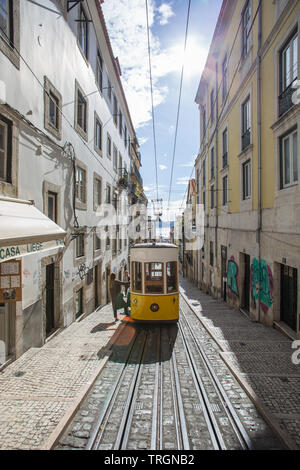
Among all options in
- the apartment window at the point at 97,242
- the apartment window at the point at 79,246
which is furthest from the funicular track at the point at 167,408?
the apartment window at the point at 97,242

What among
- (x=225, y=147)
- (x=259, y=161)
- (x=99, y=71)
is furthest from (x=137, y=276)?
(x=99, y=71)

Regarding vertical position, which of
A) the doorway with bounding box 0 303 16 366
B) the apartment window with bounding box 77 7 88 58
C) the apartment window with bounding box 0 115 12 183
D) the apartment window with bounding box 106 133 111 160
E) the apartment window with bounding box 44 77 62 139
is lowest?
the doorway with bounding box 0 303 16 366

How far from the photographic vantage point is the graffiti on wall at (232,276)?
13.4 m

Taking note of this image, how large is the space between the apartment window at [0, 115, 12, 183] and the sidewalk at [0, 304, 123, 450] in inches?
156

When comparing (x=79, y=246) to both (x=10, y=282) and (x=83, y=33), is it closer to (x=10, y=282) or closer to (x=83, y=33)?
(x=10, y=282)

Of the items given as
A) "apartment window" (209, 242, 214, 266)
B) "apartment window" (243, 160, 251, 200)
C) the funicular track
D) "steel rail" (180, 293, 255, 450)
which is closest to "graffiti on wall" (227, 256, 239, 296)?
"apartment window" (243, 160, 251, 200)

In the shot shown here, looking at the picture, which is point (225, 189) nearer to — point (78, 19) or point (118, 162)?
point (118, 162)

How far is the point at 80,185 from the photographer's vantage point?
11.4 meters

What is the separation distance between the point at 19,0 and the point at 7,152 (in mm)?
3495

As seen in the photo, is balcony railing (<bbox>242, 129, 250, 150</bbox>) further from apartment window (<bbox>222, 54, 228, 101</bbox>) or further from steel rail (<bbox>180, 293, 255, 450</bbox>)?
steel rail (<bbox>180, 293, 255, 450</bbox>)

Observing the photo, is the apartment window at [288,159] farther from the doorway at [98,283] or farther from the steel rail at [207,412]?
the doorway at [98,283]

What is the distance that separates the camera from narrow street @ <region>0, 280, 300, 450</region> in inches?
143

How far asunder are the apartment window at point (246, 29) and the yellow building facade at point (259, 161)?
0.04 meters
